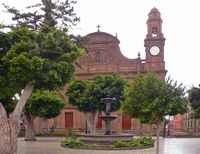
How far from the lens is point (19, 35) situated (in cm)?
1405

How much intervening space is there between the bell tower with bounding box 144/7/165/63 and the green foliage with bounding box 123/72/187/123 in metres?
30.5

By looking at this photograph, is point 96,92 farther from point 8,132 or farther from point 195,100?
point 8,132

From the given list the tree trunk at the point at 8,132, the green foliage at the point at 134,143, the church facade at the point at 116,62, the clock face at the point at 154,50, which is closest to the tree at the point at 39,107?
the green foliage at the point at 134,143

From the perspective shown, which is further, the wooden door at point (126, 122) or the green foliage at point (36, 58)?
the wooden door at point (126, 122)

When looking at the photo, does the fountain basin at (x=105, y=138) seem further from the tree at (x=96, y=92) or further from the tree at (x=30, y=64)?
the tree at (x=96, y=92)

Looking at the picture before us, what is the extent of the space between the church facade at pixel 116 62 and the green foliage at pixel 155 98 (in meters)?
29.3

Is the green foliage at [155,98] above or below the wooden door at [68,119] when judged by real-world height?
above

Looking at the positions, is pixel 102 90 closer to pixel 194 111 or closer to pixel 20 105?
pixel 194 111

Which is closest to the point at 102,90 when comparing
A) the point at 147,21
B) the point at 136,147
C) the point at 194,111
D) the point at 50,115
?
the point at 50,115

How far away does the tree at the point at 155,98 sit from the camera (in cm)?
1380

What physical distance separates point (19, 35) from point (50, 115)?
19.0 metres

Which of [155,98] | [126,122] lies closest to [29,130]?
[155,98]

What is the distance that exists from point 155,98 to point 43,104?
18567 mm

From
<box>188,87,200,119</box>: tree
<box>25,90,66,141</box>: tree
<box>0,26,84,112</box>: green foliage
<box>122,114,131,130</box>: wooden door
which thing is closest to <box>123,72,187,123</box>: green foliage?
<box>0,26,84,112</box>: green foliage
